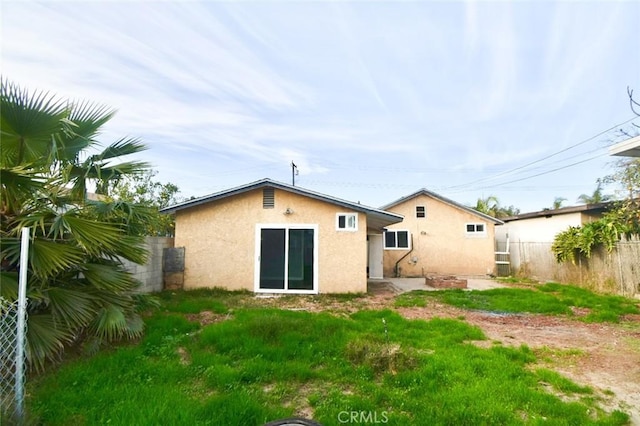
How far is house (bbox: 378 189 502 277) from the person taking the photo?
54.9ft

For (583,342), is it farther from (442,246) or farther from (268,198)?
(442,246)

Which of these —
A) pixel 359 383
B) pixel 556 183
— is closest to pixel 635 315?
pixel 359 383

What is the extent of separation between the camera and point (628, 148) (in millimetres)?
4543

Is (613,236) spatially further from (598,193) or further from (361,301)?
(598,193)

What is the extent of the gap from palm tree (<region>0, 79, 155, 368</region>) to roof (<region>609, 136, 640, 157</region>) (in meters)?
7.05

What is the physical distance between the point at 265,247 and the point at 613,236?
1091 cm

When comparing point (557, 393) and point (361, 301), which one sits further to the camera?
point (361, 301)

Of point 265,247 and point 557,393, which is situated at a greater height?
point 265,247

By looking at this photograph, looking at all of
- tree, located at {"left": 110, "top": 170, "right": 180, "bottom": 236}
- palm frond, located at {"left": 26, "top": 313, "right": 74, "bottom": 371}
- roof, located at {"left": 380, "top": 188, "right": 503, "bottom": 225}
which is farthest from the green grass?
tree, located at {"left": 110, "top": 170, "right": 180, "bottom": 236}

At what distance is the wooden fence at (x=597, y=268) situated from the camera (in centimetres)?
972

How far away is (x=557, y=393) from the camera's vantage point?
3.69 meters

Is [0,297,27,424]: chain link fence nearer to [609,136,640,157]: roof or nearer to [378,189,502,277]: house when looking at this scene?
[609,136,640,157]: roof

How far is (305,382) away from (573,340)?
5.04 meters

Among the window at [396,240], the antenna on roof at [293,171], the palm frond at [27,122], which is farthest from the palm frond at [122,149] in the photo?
the antenna on roof at [293,171]
